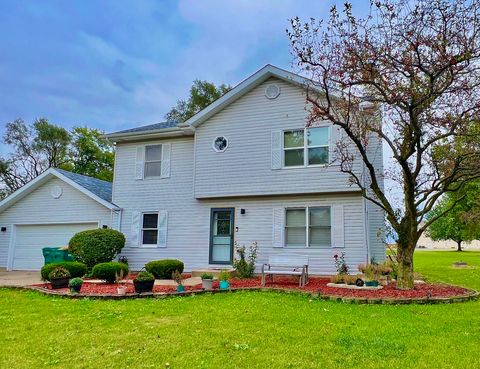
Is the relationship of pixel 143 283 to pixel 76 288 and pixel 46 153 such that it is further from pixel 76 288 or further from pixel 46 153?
pixel 46 153

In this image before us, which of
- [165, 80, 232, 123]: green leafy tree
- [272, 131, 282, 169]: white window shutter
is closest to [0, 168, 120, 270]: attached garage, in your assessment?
[272, 131, 282, 169]: white window shutter

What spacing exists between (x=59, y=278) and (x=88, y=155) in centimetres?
2738

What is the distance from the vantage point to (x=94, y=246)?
1398 cm

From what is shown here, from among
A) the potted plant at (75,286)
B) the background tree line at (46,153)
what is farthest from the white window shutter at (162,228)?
the background tree line at (46,153)

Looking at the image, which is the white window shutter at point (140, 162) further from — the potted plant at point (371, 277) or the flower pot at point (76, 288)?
the potted plant at point (371, 277)

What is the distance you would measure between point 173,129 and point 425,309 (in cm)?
1108

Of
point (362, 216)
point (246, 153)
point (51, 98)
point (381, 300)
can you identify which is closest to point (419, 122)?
point (362, 216)

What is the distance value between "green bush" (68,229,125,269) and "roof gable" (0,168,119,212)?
1680mm

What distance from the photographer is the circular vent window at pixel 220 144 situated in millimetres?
14492

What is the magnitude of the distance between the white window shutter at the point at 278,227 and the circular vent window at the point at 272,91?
13.5 ft

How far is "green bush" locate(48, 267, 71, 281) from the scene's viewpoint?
10.7 m

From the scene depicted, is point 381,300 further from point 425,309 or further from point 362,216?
point 362,216

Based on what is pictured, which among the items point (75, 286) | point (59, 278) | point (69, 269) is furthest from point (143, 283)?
point (69, 269)

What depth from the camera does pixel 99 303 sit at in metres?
8.59
